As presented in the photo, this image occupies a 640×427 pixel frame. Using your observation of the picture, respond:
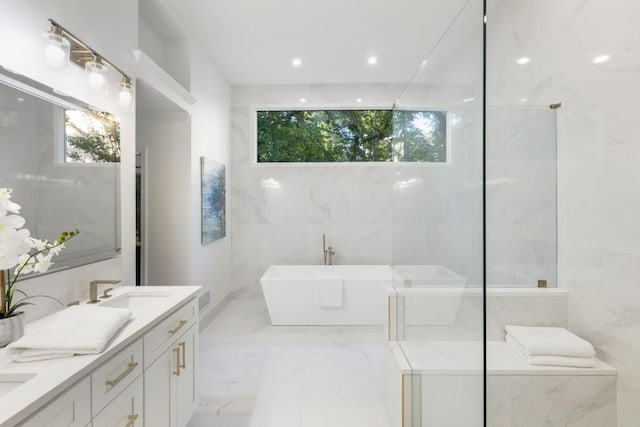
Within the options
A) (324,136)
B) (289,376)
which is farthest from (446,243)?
(324,136)

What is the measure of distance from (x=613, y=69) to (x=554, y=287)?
90cm

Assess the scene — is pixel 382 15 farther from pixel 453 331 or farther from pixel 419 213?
pixel 453 331

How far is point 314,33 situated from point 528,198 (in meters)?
2.61

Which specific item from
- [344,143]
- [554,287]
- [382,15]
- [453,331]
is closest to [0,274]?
[453,331]

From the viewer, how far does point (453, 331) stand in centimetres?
129

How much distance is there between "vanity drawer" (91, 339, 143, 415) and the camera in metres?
1.08

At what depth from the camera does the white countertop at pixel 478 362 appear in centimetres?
114

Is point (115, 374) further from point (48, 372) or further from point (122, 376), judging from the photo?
point (48, 372)

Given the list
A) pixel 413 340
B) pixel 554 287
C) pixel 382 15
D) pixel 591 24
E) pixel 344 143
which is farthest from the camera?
pixel 344 143

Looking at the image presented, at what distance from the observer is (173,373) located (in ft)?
5.35

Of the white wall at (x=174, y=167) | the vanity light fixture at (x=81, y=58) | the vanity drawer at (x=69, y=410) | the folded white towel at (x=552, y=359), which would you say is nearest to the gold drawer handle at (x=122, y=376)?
the vanity drawer at (x=69, y=410)

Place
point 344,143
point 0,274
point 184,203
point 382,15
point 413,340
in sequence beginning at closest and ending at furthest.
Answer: point 0,274
point 413,340
point 382,15
point 184,203
point 344,143

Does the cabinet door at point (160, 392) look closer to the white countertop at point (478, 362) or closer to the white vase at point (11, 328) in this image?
the white vase at point (11, 328)

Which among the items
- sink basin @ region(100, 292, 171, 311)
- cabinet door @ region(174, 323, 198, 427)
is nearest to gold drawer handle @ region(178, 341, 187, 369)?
cabinet door @ region(174, 323, 198, 427)
